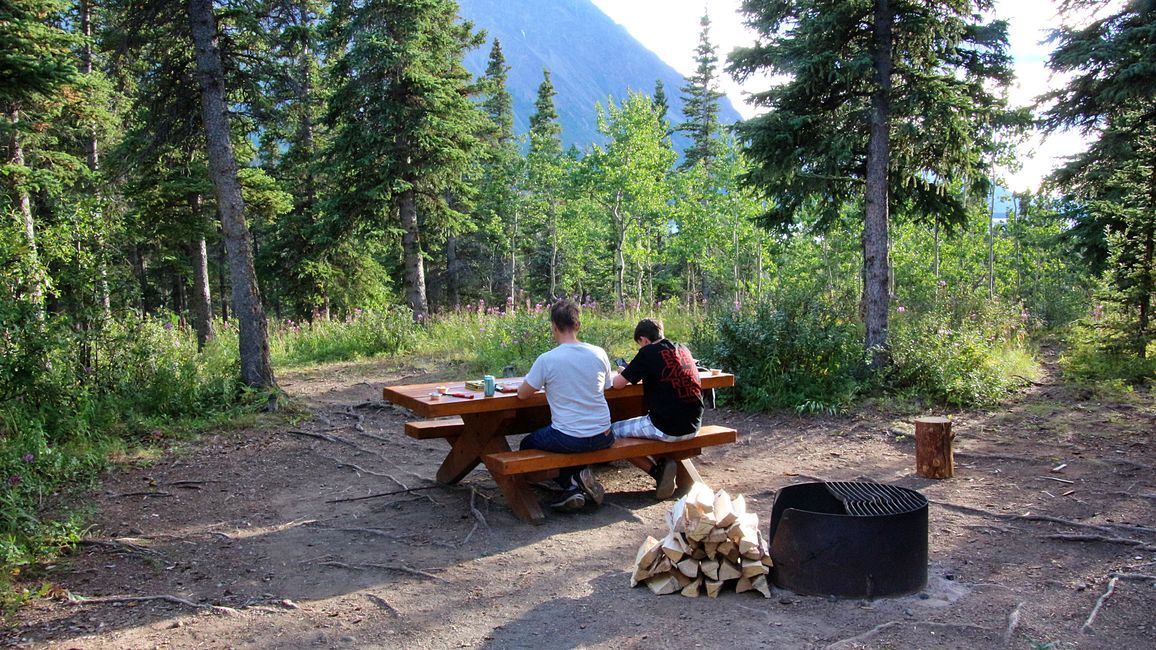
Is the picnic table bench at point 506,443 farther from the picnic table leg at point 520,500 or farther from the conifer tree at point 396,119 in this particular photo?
the conifer tree at point 396,119

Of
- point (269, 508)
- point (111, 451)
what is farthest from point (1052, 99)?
point (111, 451)

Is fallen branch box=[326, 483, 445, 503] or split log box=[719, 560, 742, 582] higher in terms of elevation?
split log box=[719, 560, 742, 582]

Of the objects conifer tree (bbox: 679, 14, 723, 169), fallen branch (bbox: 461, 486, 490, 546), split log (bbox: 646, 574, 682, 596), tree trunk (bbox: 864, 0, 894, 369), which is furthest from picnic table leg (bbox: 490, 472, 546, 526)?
conifer tree (bbox: 679, 14, 723, 169)

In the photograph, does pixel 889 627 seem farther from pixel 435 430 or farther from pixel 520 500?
pixel 435 430

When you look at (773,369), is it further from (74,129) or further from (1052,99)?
(74,129)

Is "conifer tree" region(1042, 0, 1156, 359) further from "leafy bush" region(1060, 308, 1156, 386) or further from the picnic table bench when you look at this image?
the picnic table bench

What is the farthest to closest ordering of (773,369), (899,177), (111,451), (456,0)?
(456,0), (899,177), (773,369), (111,451)

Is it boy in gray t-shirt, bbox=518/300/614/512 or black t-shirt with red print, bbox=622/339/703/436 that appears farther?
black t-shirt with red print, bbox=622/339/703/436

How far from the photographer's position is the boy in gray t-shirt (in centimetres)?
536

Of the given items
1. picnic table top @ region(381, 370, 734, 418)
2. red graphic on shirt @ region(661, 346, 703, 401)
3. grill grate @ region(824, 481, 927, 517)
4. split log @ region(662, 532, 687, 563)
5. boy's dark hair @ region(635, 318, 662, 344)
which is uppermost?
boy's dark hair @ region(635, 318, 662, 344)

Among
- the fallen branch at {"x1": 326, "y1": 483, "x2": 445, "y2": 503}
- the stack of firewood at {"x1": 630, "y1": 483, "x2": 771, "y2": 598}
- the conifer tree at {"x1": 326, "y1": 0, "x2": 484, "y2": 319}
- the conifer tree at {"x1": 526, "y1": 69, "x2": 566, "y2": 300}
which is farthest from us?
the conifer tree at {"x1": 526, "y1": 69, "x2": 566, "y2": 300}

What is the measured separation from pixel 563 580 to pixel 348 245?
1797 centimetres

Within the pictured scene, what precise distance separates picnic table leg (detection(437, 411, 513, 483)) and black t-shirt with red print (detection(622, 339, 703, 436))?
1.10 meters

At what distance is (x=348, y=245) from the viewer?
20797 mm
